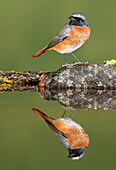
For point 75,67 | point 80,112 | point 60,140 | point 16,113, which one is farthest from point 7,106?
point 75,67

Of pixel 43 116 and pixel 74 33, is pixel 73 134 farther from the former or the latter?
pixel 74 33

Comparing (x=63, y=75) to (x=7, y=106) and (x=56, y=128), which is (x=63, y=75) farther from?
(x=56, y=128)

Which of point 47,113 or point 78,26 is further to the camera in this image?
point 78,26

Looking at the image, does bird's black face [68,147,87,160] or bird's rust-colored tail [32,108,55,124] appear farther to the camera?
bird's rust-colored tail [32,108,55,124]

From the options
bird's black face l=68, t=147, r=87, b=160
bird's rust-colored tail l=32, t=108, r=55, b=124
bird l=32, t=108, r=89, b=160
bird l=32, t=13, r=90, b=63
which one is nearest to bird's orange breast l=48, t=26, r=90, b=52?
bird l=32, t=13, r=90, b=63

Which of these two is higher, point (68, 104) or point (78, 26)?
point (78, 26)

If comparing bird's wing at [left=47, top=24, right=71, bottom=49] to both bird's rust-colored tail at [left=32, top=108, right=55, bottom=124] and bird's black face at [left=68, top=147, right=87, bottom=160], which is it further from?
bird's black face at [left=68, top=147, right=87, bottom=160]

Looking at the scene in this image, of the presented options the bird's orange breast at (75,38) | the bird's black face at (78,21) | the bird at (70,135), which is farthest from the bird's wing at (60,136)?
the bird's black face at (78,21)
